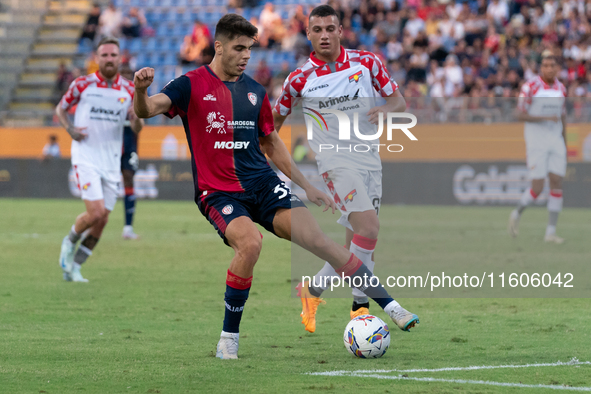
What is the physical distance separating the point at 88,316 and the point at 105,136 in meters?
3.00

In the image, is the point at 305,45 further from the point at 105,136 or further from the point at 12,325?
the point at 12,325

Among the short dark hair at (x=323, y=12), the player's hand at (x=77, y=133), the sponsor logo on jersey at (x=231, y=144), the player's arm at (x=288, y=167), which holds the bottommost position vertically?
the player's arm at (x=288, y=167)

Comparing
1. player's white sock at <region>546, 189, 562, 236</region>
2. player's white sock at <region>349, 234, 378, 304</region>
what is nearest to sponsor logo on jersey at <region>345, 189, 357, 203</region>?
player's white sock at <region>349, 234, 378, 304</region>

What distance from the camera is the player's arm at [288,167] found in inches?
226

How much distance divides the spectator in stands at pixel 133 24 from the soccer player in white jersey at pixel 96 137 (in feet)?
63.6

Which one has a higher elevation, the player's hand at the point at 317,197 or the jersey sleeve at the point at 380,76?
the jersey sleeve at the point at 380,76

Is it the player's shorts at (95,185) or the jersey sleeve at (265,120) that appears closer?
the jersey sleeve at (265,120)

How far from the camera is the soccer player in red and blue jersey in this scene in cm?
544

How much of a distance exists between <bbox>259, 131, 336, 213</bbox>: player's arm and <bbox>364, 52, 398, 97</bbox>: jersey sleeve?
123 centimetres

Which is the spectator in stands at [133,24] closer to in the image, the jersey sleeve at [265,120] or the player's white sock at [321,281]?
the player's white sock at [321,281]

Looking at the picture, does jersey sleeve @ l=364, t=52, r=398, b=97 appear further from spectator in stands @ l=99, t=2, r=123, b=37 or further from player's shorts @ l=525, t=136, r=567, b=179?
spectator in stands @ l=99, t=2, r=123, b=37

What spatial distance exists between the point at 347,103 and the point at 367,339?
86.9 inches

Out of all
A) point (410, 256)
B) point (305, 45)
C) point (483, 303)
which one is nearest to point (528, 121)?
point (410, 256)

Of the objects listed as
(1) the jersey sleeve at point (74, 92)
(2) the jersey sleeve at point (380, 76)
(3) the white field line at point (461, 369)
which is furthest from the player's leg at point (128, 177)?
(3) the white field line at point (461, 369)
